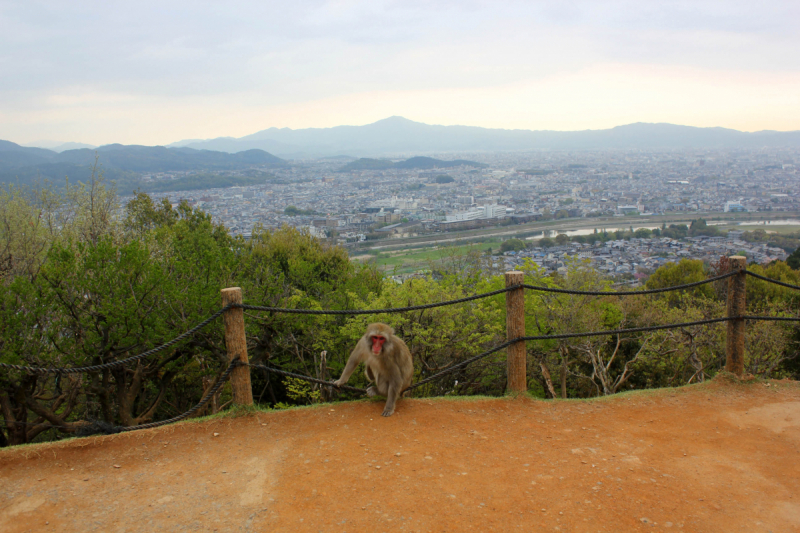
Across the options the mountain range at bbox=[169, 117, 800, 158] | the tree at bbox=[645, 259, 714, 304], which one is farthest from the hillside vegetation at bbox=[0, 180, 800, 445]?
the mountain range at bbox=[169, 117, 800, 158]

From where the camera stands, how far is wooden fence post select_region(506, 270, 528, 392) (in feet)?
16.4

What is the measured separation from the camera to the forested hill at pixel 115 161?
1409 inches

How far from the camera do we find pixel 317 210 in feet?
139

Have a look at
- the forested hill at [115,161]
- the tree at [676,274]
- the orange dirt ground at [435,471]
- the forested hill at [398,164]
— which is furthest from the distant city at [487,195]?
the orange dirt ground at [435,471]

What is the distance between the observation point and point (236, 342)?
15.2 ft

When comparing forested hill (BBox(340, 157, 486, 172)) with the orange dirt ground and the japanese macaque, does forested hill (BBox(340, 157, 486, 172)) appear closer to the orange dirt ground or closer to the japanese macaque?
the japanese macaque

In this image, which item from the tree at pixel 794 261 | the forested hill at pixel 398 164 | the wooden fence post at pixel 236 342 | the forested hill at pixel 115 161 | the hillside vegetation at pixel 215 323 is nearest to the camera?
the wooden fence post at pixel 236 342

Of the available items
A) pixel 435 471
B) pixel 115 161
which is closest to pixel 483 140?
pixel 115 161

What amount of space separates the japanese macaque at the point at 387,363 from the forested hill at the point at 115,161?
30.9 metres

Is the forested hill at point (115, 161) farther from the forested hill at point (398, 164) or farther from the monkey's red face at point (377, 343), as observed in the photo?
the monkey's red face at point (377, 343)

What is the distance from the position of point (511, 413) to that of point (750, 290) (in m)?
18.7

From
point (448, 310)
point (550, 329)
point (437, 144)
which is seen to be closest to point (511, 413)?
point (448, 310)

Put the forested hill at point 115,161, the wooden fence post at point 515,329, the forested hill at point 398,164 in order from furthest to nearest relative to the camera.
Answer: the forested hill at point 398,164 → the forested hill at point 115,161 → the wooden fence post at point 515,329

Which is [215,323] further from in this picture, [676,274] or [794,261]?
[794,261]
